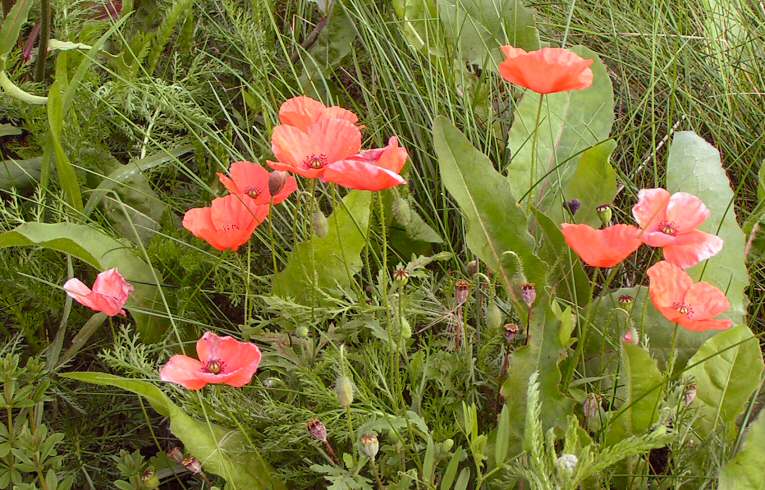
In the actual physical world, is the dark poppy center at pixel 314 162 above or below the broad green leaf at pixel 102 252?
above

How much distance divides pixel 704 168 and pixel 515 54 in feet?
1.28

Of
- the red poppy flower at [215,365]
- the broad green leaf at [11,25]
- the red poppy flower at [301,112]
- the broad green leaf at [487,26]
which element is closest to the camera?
the red poppy flower at [215,365]

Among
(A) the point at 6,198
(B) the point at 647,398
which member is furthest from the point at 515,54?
(A) the point at 6,198

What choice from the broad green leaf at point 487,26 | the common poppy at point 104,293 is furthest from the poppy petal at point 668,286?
the broad green leaf at point 487,26

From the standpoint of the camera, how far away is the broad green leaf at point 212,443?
40.3 inches

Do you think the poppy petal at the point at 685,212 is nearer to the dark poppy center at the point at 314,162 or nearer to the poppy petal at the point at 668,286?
the poppy petal at the point at 668,286

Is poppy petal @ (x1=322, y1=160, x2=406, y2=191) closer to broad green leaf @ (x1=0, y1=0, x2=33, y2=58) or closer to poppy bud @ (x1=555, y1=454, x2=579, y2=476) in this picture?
poppy bud @ (x1=555, y1=454, x2=579, y2=476)

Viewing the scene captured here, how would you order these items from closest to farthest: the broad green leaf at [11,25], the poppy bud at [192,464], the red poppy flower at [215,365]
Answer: the red poppy flower at [215,365]
the poppy bud at [192,464]
the broad green leaf at [11,25]

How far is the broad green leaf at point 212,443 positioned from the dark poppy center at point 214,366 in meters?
0.06

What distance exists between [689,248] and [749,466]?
237mm

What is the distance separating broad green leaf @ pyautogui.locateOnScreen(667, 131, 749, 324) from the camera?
1287 millimetres

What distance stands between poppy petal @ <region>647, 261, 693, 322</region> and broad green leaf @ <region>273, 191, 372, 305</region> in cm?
40

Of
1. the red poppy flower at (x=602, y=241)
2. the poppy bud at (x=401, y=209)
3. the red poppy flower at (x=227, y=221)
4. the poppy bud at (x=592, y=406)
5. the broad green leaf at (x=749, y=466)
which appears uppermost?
the red poppy flower at (x=602, y=241)

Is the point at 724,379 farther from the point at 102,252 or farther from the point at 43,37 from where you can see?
the point at 43,37
